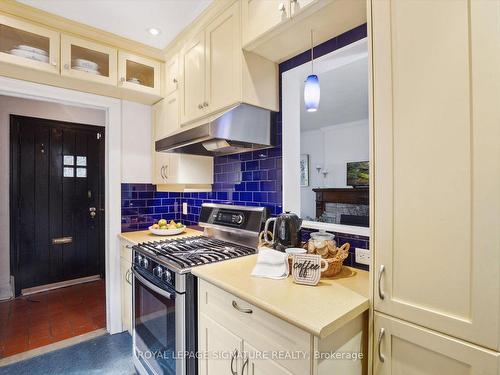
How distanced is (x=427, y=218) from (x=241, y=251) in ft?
3.56

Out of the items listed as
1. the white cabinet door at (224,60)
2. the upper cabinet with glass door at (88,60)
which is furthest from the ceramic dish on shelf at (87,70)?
the white cabinet door at (224,60)

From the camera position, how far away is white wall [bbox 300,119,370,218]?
14.6ft

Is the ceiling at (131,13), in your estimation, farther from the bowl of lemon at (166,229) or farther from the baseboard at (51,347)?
the baseboard at (51,347)

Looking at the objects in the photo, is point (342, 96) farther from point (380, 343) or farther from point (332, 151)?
point (380, 343)

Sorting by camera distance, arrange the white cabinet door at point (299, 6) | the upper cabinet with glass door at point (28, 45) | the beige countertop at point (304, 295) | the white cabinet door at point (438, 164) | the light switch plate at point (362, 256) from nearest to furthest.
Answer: the white cabinet door at point (438, 164)
the beige countertop at point (304, 295)
the white cabinet door at point (299, 6)
the light switch plate at point (362, 256)
the upper cabinet with glass door at point (28, 45)

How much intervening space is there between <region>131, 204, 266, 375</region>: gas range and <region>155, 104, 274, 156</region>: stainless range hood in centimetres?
48

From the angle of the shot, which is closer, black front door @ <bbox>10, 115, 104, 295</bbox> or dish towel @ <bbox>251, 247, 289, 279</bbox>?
dish towel @ <bbox>251, 247, 289, 279</bbox>

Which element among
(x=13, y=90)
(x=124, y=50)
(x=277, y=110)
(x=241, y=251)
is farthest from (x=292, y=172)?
(x=13, y=90)

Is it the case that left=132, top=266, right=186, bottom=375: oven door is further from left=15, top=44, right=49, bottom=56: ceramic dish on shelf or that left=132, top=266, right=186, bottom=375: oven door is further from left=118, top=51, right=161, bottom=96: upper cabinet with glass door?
left=15, top=44, right=49, bottom=56: ceramic dish on shelf

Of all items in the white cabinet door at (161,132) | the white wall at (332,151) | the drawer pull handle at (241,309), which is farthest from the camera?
the white wall at (332,151)

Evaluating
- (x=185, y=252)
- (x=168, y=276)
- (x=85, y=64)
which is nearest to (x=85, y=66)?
(x=85, y=64)

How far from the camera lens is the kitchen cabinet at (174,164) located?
2219 mm

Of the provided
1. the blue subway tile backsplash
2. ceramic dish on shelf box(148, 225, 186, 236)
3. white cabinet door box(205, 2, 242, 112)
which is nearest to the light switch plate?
the blue subway tile backsplash

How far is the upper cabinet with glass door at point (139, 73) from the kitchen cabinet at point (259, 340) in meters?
1.78
